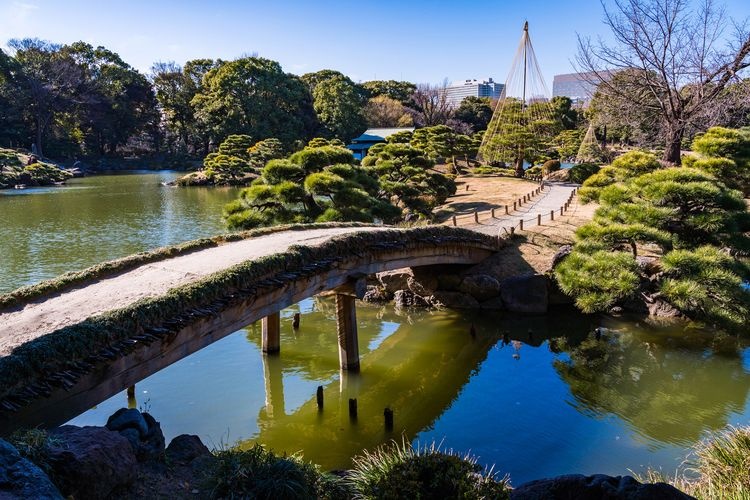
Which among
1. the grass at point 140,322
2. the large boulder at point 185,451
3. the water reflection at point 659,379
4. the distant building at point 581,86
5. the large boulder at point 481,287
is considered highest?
the distant building at point 581,86

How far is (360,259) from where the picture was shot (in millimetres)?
11852

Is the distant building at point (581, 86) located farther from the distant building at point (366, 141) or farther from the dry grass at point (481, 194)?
the distant building at point (366, 141)

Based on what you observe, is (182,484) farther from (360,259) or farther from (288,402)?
(360,259)

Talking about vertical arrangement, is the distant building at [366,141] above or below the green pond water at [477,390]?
above

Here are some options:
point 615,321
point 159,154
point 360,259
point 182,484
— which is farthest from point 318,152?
point 159,154

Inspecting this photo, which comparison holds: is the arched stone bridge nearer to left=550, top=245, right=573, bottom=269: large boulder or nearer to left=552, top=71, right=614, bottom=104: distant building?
left=550, top=245, right=573, bottom=269: large boulder

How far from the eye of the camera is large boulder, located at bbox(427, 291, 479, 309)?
16.4 metres

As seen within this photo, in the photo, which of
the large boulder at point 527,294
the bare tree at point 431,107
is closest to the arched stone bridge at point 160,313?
the large boulder at point 527,294

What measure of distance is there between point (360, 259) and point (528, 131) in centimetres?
3038

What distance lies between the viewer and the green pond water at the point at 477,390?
29.5 feet

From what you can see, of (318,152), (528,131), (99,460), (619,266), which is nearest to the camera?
(99,460)

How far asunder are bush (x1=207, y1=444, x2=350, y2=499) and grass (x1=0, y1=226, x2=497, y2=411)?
219 centimetres

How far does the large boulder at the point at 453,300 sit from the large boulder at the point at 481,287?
0.18 metres

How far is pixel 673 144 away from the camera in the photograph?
1930 cm
